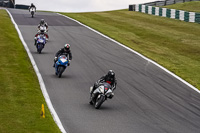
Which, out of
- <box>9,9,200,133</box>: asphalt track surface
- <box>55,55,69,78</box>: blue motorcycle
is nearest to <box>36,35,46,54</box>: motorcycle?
<box>9,9,200,133</box>: asphalt track surface

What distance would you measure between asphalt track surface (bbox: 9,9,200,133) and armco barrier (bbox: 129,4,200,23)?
2056cm

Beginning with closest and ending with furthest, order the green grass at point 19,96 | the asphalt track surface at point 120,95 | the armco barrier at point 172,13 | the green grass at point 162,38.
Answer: the green grass at point 19,96 → the asphalt track surface at point 120,95 → the green grass at point 162,38 → the armco barrier at point 172,13

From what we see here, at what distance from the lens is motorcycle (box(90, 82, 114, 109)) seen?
1611 centimetres

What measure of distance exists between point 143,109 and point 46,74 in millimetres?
7024

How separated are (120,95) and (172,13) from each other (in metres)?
36.7

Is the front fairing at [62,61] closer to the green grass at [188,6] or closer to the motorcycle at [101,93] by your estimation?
the motorcycle at [101,93]

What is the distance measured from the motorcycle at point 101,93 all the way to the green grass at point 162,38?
723 centimetres

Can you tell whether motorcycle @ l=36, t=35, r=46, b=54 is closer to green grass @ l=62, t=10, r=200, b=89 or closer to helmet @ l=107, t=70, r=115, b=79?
green grass @ l=62, t=10, r=200, b=89

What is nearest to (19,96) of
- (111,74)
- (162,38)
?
(111,74)

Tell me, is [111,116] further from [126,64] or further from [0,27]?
[0,27]

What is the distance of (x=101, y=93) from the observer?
16.1 meters

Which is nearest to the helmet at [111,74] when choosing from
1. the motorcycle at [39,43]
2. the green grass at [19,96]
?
the green grass at [19,96]

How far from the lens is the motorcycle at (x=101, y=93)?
634 inches

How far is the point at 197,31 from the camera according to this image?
43.5m
